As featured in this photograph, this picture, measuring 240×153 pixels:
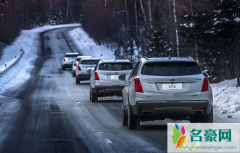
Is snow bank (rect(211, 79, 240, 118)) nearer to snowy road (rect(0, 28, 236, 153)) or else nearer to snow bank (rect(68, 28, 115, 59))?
snowy road (rect(0, 28, 236, 153))

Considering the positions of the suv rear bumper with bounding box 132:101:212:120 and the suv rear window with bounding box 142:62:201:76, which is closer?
the suv rear bumper with bounding box 132:101:212:120

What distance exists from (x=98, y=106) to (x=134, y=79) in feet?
22.2

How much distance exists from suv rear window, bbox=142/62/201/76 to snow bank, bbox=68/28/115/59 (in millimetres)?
53408

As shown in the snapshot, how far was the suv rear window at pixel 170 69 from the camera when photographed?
10281 millimetres

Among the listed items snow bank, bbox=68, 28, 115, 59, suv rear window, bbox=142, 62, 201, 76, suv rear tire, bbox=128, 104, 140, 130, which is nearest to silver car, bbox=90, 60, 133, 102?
suv rear tire, bbox=128, 104, 140, 130

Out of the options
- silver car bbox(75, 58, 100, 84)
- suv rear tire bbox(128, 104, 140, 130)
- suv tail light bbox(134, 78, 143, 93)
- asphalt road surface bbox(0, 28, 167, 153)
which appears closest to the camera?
asphalt road surface bbox(0, 28, 167, 153)

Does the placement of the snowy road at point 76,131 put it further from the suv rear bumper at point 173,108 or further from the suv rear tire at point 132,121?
the suv rear bumper at point 173,108

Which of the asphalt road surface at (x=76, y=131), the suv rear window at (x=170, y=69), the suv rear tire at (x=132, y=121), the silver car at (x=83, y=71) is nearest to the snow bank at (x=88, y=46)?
the silver car at (x=83, y=71)

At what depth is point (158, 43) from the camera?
158 ft

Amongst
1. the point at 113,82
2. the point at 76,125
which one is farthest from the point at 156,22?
the point at 76,125

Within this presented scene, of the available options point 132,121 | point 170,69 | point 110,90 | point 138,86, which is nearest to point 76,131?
point 132,121

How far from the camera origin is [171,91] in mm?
10070

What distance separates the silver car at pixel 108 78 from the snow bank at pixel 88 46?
44470mm

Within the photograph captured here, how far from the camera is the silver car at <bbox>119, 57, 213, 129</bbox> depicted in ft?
33.1
